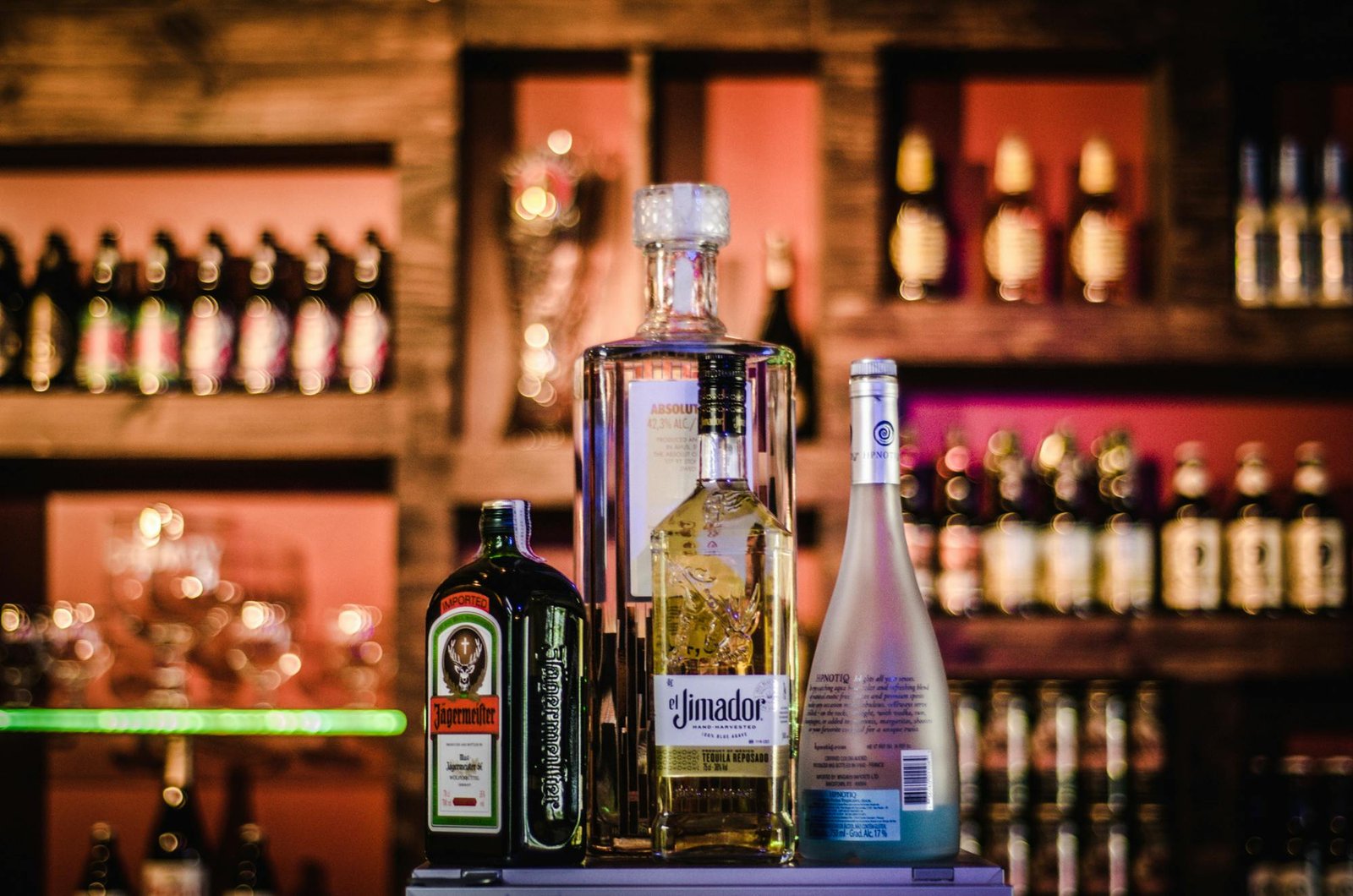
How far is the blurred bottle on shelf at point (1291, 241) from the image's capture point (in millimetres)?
2033

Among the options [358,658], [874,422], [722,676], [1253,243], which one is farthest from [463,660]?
[1253,243]

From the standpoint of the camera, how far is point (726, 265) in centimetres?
218

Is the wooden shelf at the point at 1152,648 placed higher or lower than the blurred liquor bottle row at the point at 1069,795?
higher

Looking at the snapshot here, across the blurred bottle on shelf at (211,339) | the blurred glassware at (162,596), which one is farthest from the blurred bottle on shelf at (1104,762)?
the blurred bottle on shelf at (211,339)

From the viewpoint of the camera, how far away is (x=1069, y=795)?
196 cm

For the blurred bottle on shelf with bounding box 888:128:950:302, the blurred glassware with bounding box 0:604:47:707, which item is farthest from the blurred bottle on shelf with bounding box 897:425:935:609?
the blurred glassware with bounding box 0:604:47:707

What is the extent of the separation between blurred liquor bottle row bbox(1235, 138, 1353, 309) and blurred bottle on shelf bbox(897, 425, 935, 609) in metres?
0.53

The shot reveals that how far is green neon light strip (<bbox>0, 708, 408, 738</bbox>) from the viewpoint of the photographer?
6.31ft

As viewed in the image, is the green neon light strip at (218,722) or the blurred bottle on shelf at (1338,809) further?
the blurred bottle on shelf at (1338,809)

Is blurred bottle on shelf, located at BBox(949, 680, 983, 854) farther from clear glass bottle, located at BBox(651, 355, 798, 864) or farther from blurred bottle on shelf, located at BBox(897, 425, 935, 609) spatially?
clear glass bottle, located at BBox(651, 355, 798, 864)

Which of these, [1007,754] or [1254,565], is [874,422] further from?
[1254,565]

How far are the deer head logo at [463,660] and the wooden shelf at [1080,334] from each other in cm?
138

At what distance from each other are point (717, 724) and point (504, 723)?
10cm

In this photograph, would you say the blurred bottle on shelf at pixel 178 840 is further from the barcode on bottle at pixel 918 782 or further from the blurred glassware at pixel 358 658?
the barcode on bottle at pixel 918 782
